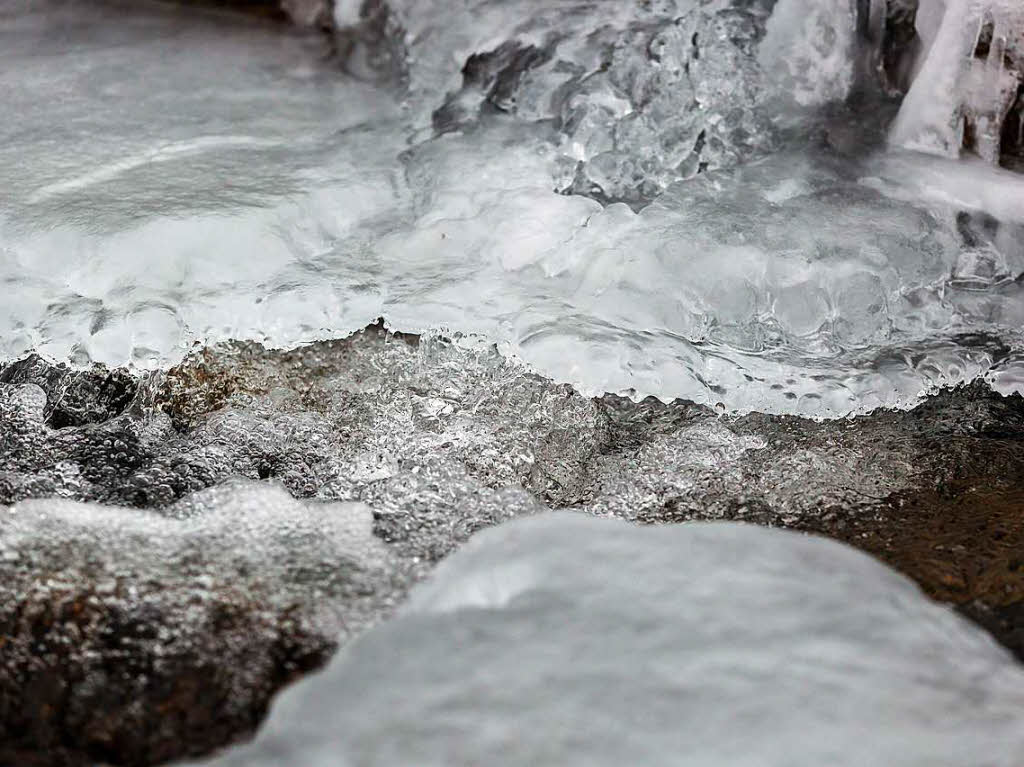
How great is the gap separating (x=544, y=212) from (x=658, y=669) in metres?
1.65

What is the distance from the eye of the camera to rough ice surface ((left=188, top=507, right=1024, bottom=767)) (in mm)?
1357

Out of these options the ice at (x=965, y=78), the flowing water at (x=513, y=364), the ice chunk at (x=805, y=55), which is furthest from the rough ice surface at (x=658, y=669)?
the ice chunk at (x=805, y=55)

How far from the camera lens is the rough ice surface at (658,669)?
4.45ft

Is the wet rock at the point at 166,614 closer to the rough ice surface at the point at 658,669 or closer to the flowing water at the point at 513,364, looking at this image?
the flowing water at the point at 513,364

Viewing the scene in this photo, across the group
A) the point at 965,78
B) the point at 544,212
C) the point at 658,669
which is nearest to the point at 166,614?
the point at 658,669

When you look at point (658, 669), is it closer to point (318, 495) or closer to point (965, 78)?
point (318, 495)

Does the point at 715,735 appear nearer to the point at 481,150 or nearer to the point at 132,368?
the point at 132,368

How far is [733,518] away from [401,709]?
2.96ft

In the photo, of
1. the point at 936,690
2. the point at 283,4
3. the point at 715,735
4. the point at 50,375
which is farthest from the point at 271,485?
the point at 283,4

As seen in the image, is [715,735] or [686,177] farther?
[686,177]

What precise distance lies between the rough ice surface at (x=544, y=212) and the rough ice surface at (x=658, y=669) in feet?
2.54

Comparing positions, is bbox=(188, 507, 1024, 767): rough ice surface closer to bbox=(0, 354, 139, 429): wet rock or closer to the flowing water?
the flowing water

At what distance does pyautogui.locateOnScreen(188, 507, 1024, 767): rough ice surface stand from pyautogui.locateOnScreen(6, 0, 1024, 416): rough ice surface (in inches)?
30.5

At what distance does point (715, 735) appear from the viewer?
1.36m
